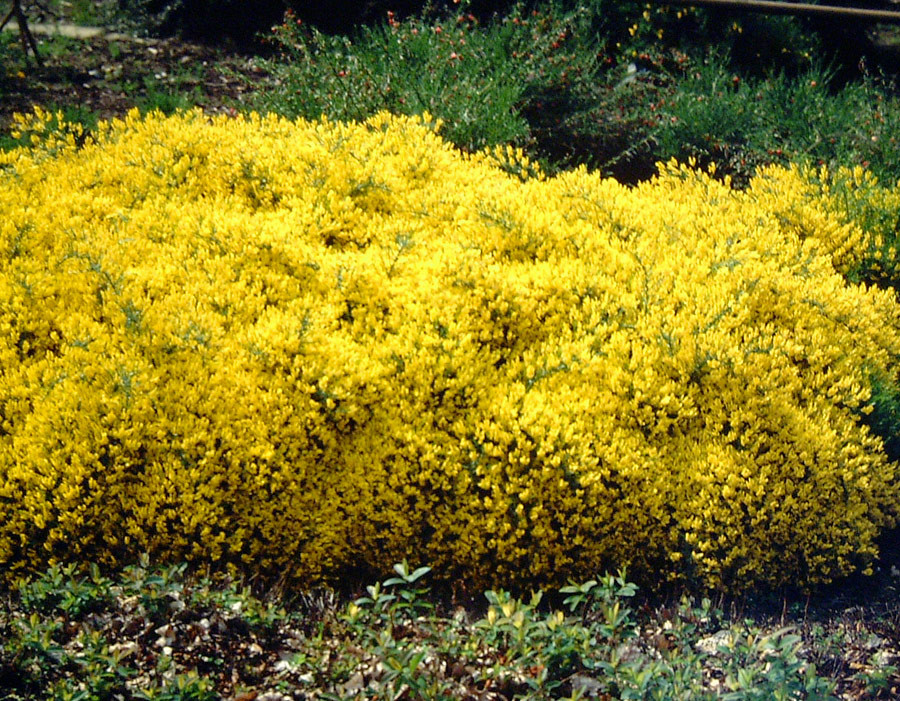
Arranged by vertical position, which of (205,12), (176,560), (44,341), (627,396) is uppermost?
(205,12)

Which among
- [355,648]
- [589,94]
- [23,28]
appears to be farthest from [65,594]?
[23,28]

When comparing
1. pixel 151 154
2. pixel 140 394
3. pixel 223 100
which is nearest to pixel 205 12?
pixel 223 100

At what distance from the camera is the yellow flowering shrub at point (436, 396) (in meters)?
3.12

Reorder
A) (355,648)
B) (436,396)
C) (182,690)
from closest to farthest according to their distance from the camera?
(182,690), (355,648), (436,396)

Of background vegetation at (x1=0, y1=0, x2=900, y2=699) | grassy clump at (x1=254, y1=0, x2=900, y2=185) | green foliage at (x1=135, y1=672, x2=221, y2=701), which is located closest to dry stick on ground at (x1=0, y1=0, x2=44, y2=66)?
background vegetation at (x1=0, y1=0, x2=900, y2=699)

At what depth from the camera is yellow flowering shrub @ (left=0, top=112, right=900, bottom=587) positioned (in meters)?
3.12

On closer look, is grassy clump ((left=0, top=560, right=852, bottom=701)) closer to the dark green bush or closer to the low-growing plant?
the low-growing plant

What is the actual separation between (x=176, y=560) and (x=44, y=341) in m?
1.10

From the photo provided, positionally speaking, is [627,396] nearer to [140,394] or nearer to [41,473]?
[140,394]

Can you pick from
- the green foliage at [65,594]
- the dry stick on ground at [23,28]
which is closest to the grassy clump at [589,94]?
the dry stick on ground at [23,28]

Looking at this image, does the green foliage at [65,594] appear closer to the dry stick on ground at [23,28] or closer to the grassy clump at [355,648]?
the grassy clump at [355,648]

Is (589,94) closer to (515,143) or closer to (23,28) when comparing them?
(515,143)

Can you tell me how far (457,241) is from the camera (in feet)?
13.1

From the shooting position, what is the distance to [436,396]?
132 inches
